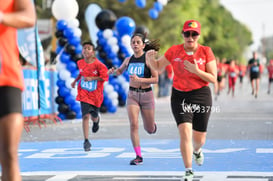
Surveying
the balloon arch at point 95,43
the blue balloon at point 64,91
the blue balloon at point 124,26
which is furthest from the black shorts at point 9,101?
the blue balloon at point 124,26

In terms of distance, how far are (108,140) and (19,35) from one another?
3.98m

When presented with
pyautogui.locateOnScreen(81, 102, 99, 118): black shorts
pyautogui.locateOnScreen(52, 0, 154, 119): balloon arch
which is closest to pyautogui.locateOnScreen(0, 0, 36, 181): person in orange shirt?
pyautogui.locateOnScreen(81, 102, 99, 118): black shorts

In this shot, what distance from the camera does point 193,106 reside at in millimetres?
7066

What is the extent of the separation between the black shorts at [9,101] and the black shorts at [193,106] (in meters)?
3.12

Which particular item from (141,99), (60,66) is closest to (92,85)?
(141,99)

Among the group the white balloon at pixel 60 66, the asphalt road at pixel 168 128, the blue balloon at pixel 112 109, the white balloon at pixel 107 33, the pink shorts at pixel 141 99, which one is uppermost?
the white balloon at pixel 107 33

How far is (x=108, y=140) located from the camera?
1222 centimetres

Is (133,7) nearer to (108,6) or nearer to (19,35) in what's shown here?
(108,6)

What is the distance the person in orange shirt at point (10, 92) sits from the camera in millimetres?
4109

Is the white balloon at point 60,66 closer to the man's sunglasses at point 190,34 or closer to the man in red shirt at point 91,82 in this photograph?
the man in red shirt at point 91,82

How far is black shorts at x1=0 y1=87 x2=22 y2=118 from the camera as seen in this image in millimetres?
4125

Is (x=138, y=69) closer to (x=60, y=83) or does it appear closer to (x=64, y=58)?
(x=60, y=83)

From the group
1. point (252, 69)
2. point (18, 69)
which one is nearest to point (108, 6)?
point (252, 69)

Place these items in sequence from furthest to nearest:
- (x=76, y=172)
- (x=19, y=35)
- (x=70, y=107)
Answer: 1. (x=70, y=107)
2. (x=19, y=35)
3. (x=76, y=172)
